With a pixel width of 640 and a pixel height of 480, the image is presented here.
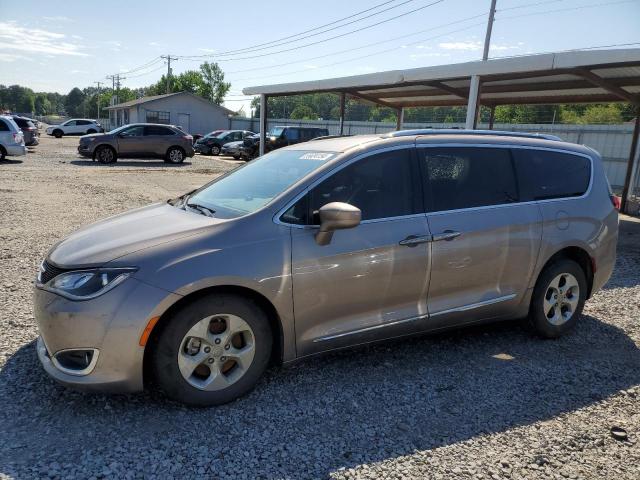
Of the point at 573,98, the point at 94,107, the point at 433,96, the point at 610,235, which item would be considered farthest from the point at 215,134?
the point at 94,107

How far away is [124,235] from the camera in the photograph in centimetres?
334

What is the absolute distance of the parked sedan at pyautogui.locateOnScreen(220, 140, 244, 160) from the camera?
90.8 feet

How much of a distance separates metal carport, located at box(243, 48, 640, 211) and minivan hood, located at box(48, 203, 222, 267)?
28.0 ft

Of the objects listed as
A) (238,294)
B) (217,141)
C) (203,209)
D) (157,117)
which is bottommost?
(238,294)

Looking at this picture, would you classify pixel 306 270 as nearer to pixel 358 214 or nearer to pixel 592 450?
pixel 358 214

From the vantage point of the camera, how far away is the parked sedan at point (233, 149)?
27.7 metres

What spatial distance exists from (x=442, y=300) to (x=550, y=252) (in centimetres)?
121

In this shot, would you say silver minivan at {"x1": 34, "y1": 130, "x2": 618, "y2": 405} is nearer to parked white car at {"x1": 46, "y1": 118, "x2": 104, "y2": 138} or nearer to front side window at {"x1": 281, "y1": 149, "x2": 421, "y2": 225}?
front side window at {"x1": 281, "y1": 149, "x2": 421, "y2": 225}

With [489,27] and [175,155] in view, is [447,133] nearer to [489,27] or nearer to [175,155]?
[175,155]

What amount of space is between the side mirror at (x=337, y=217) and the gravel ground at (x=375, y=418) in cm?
117

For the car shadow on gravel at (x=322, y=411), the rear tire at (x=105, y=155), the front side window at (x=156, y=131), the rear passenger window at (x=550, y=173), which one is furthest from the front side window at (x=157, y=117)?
the car shadow on gravel at (x=322, y=411)

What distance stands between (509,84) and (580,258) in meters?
9.96

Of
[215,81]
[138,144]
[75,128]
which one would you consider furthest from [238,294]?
[215,81]

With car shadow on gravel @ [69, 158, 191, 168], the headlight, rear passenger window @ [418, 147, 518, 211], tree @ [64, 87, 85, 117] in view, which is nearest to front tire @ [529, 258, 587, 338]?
rear passenger window @ [418, 147, 518, 211]
